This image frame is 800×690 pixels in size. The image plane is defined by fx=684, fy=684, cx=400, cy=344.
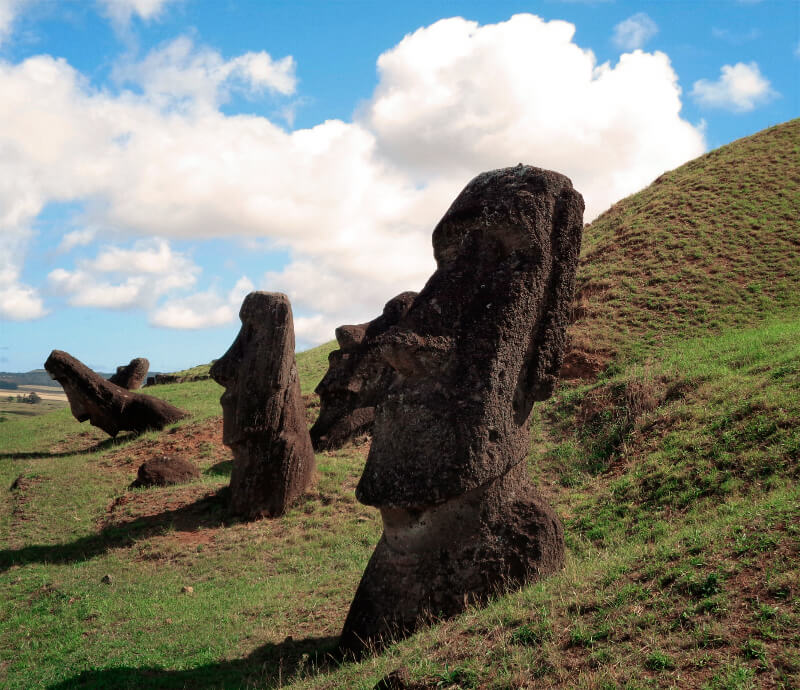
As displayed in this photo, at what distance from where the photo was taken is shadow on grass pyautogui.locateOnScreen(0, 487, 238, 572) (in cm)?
1120

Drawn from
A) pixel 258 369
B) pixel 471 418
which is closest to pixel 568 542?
pixel 471 418

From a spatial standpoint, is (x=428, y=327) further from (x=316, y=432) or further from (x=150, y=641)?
(x=316, y=432)

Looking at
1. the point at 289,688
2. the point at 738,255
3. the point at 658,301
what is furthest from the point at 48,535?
the point at 738,255

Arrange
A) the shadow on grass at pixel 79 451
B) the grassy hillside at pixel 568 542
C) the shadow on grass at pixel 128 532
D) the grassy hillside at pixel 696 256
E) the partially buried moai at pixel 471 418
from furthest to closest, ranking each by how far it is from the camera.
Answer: the shadow on grass at pixel 79 451
the grassy hillside at pixel 696 256
the shadow on grass at pixel 128 532
the partially buried moai at pixel 471 418
the grassy hillside at pixel 568 542

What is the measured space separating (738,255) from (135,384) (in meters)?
22.8

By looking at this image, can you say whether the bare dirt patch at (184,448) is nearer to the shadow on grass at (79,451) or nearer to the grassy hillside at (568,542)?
the grassy hillside at (568,542)

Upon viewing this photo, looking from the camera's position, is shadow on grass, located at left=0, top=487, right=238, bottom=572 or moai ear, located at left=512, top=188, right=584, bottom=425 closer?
moai ear, located at left=512, top=188, right=584, bottom=425

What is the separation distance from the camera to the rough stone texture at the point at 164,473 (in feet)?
48.2

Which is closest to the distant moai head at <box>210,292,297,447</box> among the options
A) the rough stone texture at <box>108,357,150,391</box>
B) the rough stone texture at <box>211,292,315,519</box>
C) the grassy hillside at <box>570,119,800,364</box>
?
the rough stone texture at <box>211,292,315,519</box>

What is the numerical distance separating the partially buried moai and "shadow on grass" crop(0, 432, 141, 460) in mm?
15386

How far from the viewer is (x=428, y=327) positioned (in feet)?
20.9

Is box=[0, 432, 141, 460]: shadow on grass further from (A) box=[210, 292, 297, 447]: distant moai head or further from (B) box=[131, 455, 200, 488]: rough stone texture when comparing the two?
(A) box=[210, 292, 297, 447]: distant moai head

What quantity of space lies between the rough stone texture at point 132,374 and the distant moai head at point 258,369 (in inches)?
635

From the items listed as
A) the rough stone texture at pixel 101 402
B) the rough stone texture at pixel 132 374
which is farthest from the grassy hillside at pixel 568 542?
the rough stone texture at pixel 132 374
